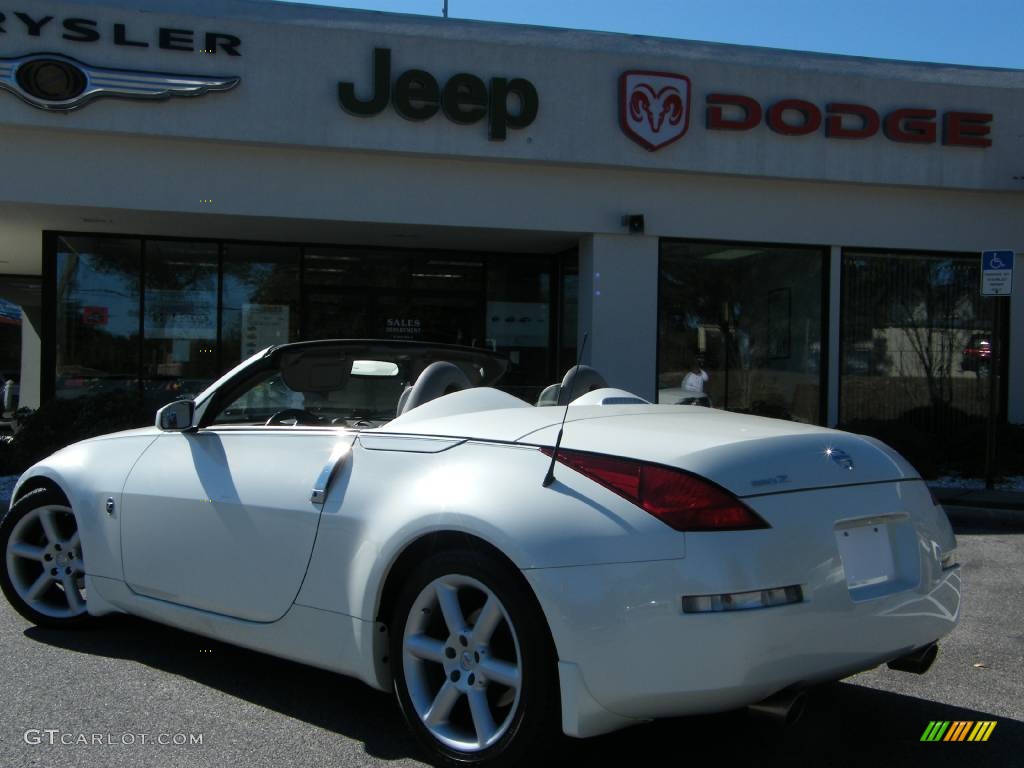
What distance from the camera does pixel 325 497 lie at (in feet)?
11.8

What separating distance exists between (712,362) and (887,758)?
1030cm

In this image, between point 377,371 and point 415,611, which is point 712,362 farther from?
point 415,611

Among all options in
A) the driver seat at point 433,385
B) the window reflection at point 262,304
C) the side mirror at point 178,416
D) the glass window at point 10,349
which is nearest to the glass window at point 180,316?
the window reflection at point 262,304

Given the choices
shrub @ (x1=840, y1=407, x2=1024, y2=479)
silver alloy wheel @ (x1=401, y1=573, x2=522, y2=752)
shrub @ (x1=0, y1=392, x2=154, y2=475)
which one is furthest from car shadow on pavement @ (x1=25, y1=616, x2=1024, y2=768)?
shrub @ (x1=840, y1=407, x2=1024, y2=479)

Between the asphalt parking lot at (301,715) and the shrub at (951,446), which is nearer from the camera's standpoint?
the asphalt parking lot at (301,715)

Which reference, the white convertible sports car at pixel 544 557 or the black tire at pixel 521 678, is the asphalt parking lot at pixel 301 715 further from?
the white convertible sports car at pixel 544 557

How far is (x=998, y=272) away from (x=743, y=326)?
4.04 m

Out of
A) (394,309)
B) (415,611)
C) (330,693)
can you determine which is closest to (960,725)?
(415,611)

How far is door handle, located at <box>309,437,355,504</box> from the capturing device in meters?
3.59

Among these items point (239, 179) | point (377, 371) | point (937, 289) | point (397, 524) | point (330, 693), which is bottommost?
point (330, 693)

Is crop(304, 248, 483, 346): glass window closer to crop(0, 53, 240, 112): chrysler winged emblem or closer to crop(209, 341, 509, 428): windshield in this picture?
crop(0, 53, 240, 112): chrysler winged emblem

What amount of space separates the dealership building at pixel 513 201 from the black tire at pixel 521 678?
9128 millimetres

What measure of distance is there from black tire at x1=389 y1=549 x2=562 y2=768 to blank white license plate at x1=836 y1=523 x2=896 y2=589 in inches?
37.4

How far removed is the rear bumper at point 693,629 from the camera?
275 centimetres
